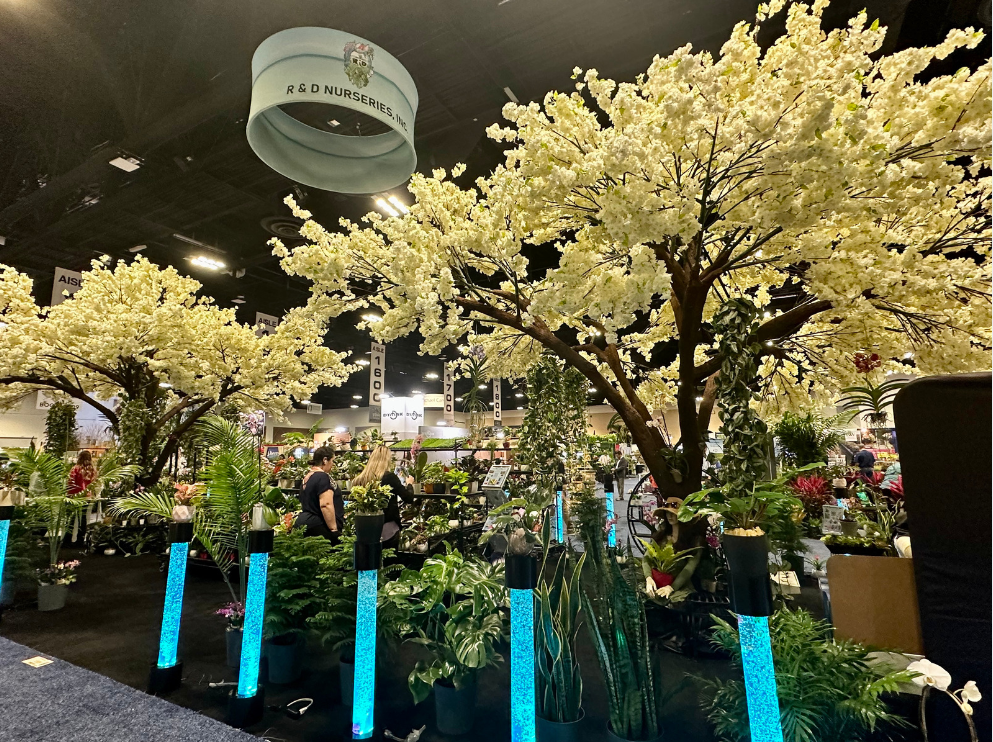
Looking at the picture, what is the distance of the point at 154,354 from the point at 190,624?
Answer: 337 cm

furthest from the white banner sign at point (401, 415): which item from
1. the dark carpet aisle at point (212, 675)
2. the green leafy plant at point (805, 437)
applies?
the green leafy plant at point (805, 437)

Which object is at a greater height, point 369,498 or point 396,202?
point 396,202

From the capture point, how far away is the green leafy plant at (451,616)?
7.68 ft

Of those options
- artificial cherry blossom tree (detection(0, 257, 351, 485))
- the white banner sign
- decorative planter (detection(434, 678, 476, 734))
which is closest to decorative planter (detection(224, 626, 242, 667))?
decorative planter (detection(434, 678, 476, 734))

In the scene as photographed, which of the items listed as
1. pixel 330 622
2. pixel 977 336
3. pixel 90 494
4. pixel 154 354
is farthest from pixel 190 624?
pixel 977 336

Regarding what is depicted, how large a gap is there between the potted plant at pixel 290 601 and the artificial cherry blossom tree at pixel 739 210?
4.91 ft

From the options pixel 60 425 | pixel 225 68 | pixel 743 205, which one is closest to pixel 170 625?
pixel 225 68

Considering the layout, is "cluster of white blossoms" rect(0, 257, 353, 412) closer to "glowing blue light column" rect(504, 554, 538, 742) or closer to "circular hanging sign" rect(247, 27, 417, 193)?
"circular hanging sign" rect(247, 27, 417, 193)

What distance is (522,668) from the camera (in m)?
1.79

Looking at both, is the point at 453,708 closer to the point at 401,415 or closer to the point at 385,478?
the point at 385,478

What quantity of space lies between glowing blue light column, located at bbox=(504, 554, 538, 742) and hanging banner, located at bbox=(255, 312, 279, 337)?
8.02m

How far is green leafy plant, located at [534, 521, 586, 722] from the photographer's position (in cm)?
214

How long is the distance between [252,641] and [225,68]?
3.79 meters

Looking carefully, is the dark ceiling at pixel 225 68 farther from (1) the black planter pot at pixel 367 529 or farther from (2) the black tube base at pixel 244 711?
(2) the black tube base at pixel 244 711
